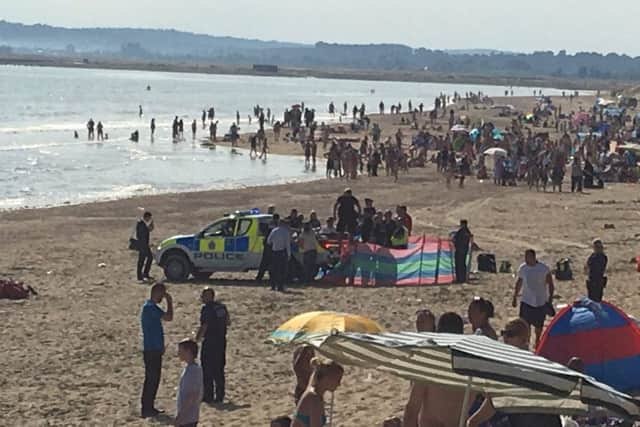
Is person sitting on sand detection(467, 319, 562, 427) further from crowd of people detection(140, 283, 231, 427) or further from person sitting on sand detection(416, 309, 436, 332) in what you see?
crowd of people detection(140, 283, 231, 427)

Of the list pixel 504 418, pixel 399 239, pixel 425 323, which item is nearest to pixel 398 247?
pixel 399 239

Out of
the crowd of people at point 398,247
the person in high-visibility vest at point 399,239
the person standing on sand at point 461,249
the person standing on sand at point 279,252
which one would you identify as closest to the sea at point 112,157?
the crowd of people at point 398,247

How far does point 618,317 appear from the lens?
11914mm

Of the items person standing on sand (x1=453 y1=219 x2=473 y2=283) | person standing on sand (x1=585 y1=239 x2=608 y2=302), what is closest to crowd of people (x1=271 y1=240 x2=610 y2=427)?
person standing on sand (x1=585 y1=239 x2=608 y2=302)

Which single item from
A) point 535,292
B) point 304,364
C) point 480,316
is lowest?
point 535,292

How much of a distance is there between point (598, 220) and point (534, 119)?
5492 centimetres

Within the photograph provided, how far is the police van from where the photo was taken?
2142 centimetres

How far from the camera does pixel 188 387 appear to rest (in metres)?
10.4

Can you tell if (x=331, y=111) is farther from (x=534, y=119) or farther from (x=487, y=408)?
(x=487, y=408)

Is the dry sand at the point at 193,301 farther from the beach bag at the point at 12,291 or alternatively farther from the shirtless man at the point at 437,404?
the shirtless man at the point at 437,404

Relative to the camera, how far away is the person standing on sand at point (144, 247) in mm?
21406

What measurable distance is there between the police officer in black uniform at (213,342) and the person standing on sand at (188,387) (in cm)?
208

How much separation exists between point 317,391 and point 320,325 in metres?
4.03

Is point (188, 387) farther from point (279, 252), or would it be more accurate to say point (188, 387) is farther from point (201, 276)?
point (201, 276)
